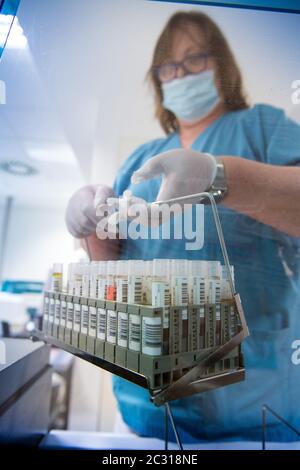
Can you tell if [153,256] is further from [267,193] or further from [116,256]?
[267,193]

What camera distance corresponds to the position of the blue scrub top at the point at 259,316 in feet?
2.91

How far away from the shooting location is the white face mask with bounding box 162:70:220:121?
93 cm

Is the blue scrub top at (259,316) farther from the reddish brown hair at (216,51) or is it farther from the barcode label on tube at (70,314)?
the barcode label on tube at (70,314)

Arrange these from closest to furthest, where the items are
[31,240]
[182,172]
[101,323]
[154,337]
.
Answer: [154,337], [101,323], [182,172], [31,240]

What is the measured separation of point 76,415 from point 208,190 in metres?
1.24

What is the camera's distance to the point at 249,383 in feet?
3.01

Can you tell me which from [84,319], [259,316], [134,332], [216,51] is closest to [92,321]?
[84,319]

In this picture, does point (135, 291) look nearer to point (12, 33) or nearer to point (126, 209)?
point (126, 209)

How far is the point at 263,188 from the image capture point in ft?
Result: 2.59

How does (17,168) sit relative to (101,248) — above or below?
above

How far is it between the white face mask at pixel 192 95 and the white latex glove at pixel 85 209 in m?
0.40

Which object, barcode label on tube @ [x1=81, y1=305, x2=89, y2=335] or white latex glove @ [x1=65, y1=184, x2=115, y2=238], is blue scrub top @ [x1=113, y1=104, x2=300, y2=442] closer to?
white latex glove @ [x1=65, y1=184, x2=115, y2=238]

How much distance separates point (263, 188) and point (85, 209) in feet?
1.73

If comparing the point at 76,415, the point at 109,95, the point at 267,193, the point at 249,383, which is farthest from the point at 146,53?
the point at 76,415
